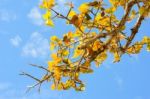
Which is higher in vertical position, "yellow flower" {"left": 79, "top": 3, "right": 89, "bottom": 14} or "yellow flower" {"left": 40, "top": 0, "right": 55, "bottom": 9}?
"yellow flower" {"left": 40, "top": 0, "right": 55, "bottom": 9}

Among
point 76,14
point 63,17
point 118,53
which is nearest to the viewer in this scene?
point 63,17

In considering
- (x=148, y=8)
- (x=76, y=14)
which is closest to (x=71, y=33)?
(x=76, y=14)

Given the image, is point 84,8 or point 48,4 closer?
point 84,8

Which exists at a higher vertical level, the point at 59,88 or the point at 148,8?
the point at 148,8

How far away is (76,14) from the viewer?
5602mm

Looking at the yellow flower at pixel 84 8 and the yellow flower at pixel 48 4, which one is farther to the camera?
the yellow flower at pixel 48 4

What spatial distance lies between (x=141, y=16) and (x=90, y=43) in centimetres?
88

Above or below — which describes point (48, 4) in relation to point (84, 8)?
above

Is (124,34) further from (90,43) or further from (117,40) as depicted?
(90,43)

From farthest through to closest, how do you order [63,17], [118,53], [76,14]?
[118,53]
[76,14]
[63,17]

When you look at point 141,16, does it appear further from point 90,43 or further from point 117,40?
point 90,43

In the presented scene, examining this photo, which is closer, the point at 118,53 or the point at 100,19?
the point at 100,19

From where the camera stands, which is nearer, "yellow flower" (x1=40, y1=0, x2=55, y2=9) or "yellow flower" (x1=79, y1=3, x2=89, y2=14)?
"yellow flower" (x1=79, y1=3, x2=89, y2=14)

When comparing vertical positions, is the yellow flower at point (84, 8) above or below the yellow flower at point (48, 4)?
below
